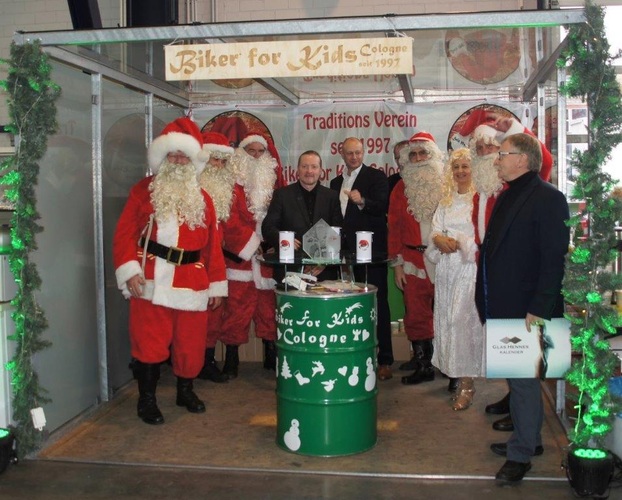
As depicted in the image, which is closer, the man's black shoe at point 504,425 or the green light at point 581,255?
the green light at point 581,255

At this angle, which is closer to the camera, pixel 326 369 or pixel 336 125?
pixel 326 369

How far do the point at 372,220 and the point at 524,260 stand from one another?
2.25 m

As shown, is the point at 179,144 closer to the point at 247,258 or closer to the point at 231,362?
the point at 247,258

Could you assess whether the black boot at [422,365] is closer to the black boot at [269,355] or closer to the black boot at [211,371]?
the black boot at [269,355]

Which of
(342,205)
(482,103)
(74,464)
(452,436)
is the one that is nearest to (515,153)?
(452,436)

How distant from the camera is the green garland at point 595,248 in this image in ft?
11.5

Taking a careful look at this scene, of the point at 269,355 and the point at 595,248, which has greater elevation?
the point at 595,248

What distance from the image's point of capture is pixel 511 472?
3697 millimetres

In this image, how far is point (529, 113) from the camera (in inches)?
267

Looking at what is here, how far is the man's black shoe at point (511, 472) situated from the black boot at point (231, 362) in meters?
2.73

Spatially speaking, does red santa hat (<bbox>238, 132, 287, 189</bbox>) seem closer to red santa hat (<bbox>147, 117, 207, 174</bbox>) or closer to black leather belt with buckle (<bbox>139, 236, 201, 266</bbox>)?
red santa hat (<bbox>147, 117, 207, 174</bbox>)

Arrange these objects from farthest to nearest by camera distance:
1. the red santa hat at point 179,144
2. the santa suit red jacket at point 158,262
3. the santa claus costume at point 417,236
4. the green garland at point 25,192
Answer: the santa claus costume at point 417,236 → the red santa hat at point 179,144 → the santa suit red jacket at point 158,262 → the green garland at point 25,192

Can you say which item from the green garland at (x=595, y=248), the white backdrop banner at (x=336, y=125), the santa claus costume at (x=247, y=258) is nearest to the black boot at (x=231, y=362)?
the santa claus costume at (x=247, y=258)

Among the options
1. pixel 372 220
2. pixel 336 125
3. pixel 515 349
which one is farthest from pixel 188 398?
pixel 336 125
